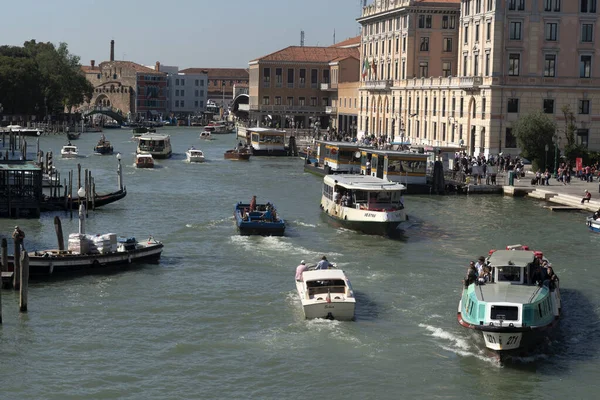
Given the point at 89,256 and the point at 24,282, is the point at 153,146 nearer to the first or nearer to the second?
the point at 89,256

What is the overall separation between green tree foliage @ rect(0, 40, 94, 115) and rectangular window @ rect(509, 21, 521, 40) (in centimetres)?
6607

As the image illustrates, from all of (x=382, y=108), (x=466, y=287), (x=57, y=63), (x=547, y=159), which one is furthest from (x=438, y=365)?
(x=57, y=63)

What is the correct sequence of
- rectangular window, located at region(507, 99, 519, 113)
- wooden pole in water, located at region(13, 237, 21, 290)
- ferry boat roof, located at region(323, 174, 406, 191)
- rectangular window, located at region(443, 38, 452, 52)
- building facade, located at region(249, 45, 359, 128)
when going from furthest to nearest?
building facade, located at region(249, 45, 359, 128) → rectangular window, located at region(443, 38, 452, 52) → rectangular window, located at region(507, 99, 519, 113) → ferry boat roof, located at region(323, 174, 406, 191) → wooden pole in water, located at region(13, 237, 21, 290)

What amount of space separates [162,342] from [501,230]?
2076cm

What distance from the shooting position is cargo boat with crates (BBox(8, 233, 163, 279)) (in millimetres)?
29922

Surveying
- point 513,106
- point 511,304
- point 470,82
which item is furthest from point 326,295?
point 470,82

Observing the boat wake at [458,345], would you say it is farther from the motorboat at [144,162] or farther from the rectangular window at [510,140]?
the motorboat at [144,162]

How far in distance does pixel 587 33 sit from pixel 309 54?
60.1m

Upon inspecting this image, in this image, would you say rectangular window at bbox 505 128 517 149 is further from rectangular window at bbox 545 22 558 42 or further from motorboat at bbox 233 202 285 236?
motorboat at bbox 233 202 285 236

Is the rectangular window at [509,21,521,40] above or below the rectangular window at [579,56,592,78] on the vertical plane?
above

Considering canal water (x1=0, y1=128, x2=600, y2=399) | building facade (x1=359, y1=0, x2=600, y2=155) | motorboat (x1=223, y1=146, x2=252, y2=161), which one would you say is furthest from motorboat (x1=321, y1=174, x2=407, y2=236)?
motorboat (x1=223, y1=146, x2=252, y2=161)

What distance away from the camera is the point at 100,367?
22.5 meters

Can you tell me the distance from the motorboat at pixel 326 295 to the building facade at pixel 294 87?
94.9m

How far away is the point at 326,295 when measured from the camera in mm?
25891
